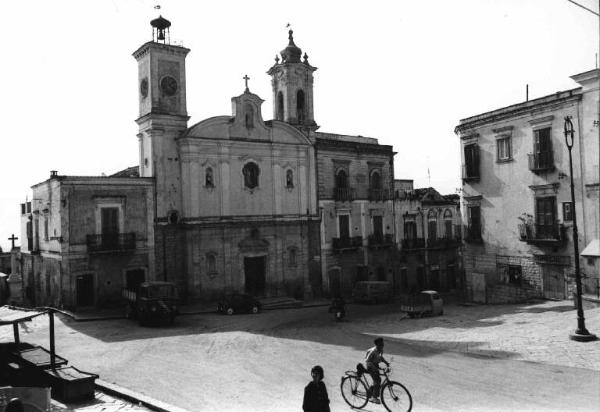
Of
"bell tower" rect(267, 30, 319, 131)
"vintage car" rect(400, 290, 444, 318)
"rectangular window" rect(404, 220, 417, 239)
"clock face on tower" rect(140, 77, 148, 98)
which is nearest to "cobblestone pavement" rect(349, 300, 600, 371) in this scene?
"vintage car" rect(400, 290, 444, 318)

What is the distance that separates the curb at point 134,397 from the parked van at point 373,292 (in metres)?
21.0

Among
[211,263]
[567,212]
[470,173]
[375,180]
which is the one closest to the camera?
[567,212]

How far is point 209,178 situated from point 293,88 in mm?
9362

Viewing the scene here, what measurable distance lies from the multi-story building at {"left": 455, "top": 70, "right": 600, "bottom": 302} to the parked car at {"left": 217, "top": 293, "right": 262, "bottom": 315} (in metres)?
12.1

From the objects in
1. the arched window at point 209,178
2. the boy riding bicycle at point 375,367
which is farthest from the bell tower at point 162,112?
the boy riding bicycle at point 375,367

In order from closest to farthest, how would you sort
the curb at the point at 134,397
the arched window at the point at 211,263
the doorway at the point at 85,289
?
the curb at the point at 134,397 < the doorway at the point at 85,289 < the arched window at the point at 211,263

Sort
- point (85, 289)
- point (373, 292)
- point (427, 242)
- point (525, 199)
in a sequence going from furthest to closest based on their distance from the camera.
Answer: point (427, 242), point (373, 292), point (85, 289), point (525, 199)

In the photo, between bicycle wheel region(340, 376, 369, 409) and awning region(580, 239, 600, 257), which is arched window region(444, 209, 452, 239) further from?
awning region(580, 239, 600, 257)

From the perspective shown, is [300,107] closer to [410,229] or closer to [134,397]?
[410,229]

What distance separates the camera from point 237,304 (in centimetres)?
2755

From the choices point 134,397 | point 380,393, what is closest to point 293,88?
point 134,397

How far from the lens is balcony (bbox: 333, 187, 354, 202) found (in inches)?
1420

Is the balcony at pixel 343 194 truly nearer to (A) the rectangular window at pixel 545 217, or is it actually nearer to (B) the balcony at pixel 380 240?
(B) the balcony at pixel 380 240

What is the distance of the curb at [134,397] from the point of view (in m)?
11.5
